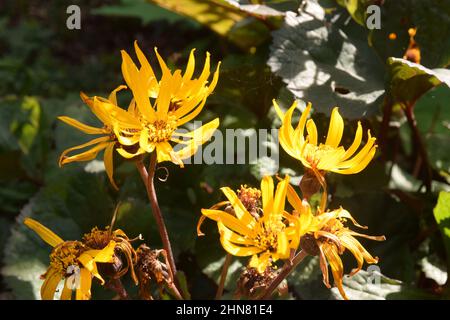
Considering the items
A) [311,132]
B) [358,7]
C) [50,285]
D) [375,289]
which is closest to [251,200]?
[311,132]

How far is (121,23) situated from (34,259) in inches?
74.6

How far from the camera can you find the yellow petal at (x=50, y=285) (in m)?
1.00

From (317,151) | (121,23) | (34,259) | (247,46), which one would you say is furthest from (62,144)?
(121,23)

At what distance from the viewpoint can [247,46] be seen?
1.70 m

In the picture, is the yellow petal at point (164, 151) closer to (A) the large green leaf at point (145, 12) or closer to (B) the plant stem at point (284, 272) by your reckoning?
(B) the plant stem at point (284, 272)

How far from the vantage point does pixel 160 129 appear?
969mm

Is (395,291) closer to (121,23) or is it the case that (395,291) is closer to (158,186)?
(158,186)

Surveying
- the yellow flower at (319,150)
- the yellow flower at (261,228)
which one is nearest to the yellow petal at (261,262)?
the yellow flower at (261,228)

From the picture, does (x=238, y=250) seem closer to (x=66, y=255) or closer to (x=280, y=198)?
(x=280, y=198)

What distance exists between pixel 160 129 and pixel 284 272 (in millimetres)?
294

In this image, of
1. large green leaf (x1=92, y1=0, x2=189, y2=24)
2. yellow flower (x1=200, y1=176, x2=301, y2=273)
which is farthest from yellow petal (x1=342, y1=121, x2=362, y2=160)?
large green leaf (x1=92, y1=0, x2=189, y2=24)

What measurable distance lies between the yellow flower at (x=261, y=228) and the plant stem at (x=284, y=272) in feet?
0.13

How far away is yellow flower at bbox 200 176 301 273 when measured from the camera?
87cm

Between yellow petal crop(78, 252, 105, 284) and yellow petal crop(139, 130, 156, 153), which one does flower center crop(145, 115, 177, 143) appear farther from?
yellow petal crop(78, 252, 105, 284)
